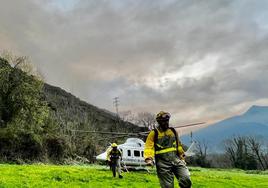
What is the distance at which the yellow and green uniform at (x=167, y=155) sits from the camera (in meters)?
13.2

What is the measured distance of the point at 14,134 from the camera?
64000 millimetres

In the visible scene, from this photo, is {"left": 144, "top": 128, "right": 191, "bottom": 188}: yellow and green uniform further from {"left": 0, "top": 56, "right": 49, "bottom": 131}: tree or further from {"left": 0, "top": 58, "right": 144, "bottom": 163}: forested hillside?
{"left": 0, "top": 56, "right": 49, "bottom": 131}: tree

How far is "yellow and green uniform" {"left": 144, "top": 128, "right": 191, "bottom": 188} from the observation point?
13.2 metres

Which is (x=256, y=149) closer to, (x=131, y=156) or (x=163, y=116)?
(x=131, y=156)

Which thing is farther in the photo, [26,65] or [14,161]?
[26,65]

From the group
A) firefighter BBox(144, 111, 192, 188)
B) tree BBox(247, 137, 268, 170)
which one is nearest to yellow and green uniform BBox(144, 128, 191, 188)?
firefighter BBox(144, 111, 192, 188)

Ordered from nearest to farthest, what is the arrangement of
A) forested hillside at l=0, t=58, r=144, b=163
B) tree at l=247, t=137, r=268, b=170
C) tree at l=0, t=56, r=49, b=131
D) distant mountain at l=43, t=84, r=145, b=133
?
forested hillside at l=0, t=58, r=144, b=163 → tree at l=0, t=56, r=49, b=131 → distant mountain at l=43, t=84, r=145, b=133 → tree at l=247, t=137, r=268, b=170

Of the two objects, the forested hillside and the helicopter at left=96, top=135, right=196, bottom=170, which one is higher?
the forested hillside

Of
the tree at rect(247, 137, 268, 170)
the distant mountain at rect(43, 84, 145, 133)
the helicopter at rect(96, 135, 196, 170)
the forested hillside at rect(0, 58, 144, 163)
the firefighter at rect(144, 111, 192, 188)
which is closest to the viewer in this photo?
the firefighter at rect(144, 111, 192, 188)

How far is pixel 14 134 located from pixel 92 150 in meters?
30.3

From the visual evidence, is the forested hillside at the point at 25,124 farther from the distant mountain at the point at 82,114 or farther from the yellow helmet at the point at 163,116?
the yellow helmet at the point at 163,116

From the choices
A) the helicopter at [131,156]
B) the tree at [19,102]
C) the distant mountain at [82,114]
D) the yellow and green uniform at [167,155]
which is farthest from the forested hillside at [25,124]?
the yellow and green uniform at [167,155]

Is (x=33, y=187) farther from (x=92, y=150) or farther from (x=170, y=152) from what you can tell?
(x=92, y=150)

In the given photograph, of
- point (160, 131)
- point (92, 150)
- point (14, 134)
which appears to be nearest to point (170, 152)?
point (160, 131)
